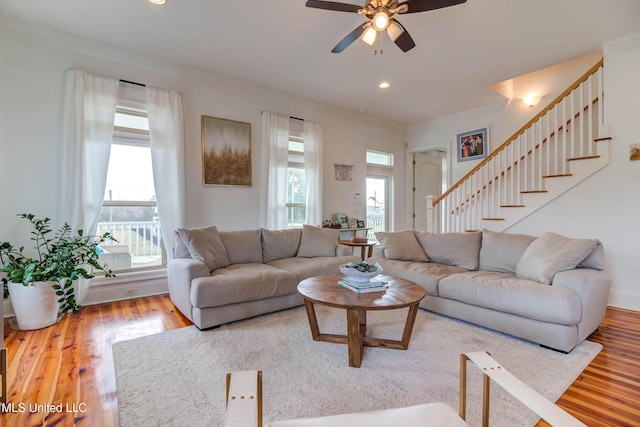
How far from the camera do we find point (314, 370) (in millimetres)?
1950

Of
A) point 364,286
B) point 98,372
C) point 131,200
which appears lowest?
point 98,372

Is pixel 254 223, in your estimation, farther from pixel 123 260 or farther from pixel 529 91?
pixel 529 91

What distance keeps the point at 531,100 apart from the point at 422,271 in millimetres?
3676

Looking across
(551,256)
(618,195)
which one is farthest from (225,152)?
(618,195)

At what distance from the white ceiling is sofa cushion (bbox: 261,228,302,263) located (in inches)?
83.0

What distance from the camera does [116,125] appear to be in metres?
3.50

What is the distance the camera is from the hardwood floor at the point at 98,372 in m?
1.55

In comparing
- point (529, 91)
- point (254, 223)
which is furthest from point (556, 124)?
point (254, 223)

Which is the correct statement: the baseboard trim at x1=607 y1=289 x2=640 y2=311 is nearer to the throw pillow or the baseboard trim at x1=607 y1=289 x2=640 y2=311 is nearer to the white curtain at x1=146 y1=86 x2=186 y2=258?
the throw pillow

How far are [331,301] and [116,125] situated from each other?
3.31m

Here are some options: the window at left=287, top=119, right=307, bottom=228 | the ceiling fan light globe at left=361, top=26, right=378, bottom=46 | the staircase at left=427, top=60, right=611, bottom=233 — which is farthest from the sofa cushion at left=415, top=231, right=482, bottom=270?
the ceiling fan light globe at left=361, top=26, right=378, bottom=46

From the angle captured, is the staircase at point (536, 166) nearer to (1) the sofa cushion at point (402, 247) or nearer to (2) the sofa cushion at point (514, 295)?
(1) the sofa cushion at point (402, 247)

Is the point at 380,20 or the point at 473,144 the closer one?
Answer: the point at 380,20

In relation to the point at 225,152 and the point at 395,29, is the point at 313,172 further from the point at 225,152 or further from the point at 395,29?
the point at 395,29
